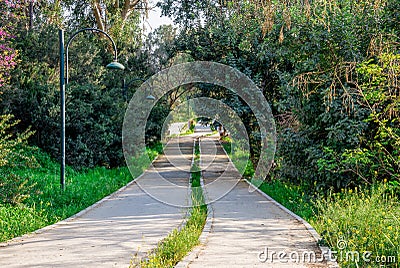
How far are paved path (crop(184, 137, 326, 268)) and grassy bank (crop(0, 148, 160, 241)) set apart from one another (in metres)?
3.42

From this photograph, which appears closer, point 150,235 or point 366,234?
point 366,234

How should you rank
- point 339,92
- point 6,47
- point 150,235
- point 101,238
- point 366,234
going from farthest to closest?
point 6,47, point 339,92, point 150,235, point 101,238, point 366,234

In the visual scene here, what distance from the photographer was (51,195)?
38.1 ft

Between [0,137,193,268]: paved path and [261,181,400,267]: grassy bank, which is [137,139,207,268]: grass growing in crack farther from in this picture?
[261,181,400,267]: grassy bank

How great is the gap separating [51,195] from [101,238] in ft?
14.0

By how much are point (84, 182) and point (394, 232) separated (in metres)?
10.7

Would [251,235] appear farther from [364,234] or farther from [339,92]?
[339,92]

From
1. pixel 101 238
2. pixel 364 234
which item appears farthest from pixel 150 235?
pixel 364 234

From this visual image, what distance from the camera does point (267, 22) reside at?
6648mm

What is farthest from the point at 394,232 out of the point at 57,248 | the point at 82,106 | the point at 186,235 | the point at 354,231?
the point at 82,106

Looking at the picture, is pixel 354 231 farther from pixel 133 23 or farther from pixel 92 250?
pixel 133 23

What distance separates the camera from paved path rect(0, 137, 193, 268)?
21.3ft

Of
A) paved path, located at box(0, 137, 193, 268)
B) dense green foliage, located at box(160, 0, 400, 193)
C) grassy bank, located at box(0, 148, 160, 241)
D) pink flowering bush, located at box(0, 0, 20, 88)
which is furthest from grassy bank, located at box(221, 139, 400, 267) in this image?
pink flowering bush, located at box(0, 0, 20, 88)

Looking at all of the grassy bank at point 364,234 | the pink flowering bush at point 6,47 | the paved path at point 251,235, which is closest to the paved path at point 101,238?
the paved path at point 251,235
